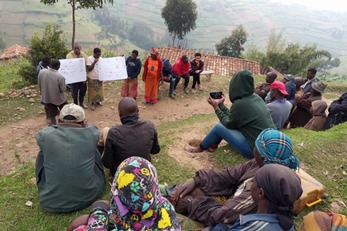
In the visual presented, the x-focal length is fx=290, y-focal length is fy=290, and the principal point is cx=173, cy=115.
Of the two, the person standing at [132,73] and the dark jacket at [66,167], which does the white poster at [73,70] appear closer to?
the person standing at [132,73]

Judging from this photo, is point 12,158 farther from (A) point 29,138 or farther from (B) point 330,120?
(B) point 330,120

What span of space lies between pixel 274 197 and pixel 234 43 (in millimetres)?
32909

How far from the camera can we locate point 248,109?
4027 millimetres

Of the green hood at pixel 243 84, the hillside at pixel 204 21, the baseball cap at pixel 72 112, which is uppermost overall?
the green hood at pixel 243 84

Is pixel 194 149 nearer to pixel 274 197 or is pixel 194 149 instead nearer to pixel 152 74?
pixel 274 197

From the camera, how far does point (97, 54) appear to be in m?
7.32

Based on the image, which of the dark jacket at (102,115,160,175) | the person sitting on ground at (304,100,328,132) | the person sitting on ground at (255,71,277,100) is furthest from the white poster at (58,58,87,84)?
the person sitting on ground at (304,100,328,132)

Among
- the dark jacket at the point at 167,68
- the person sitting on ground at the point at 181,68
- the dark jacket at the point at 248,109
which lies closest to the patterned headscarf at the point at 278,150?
the dark jacket at the point at 248,109

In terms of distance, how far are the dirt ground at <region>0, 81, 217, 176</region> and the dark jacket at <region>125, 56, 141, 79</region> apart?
1.05m

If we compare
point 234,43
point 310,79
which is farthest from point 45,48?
point 234,43

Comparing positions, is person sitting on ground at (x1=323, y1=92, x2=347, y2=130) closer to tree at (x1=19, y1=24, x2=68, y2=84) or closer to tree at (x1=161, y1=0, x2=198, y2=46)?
tree at (x1=19, y1=24, x2=68, y2=84)

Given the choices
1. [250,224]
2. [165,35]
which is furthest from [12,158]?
[165,35]

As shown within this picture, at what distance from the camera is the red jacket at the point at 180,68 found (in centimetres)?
954

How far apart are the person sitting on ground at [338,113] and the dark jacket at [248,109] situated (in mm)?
2742
